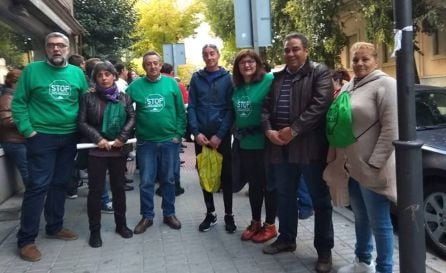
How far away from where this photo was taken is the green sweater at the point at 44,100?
14.4 feet

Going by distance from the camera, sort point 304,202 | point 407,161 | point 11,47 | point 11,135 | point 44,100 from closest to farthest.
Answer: point 407,161 → point 44,100 → point 304,202 → point 11,135 → point 11,47

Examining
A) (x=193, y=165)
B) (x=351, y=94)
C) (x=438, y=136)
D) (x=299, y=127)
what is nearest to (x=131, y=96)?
(x=299, y=127)

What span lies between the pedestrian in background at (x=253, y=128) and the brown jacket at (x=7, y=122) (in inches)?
123

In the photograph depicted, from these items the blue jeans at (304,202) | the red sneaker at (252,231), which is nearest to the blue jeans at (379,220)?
the red sneaker at (252,231)

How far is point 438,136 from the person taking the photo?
4922mm

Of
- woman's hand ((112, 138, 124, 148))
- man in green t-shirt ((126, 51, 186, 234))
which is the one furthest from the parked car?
woman's hand ((112, 138, 124, 148))

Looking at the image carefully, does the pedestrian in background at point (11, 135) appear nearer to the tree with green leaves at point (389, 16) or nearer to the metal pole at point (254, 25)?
the metal pole at point (254, 25)

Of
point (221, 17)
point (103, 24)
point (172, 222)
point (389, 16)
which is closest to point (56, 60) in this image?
point (172, 222)

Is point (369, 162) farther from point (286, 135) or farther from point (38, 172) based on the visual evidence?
point (38, 172)

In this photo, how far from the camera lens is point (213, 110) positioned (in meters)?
4.89

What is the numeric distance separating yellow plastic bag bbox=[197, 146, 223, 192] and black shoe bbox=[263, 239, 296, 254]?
904 mm

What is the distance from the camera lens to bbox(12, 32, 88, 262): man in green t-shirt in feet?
14.5

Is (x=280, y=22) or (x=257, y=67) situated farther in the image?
(x=280, y=22)

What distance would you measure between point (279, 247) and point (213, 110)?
1.50 m
